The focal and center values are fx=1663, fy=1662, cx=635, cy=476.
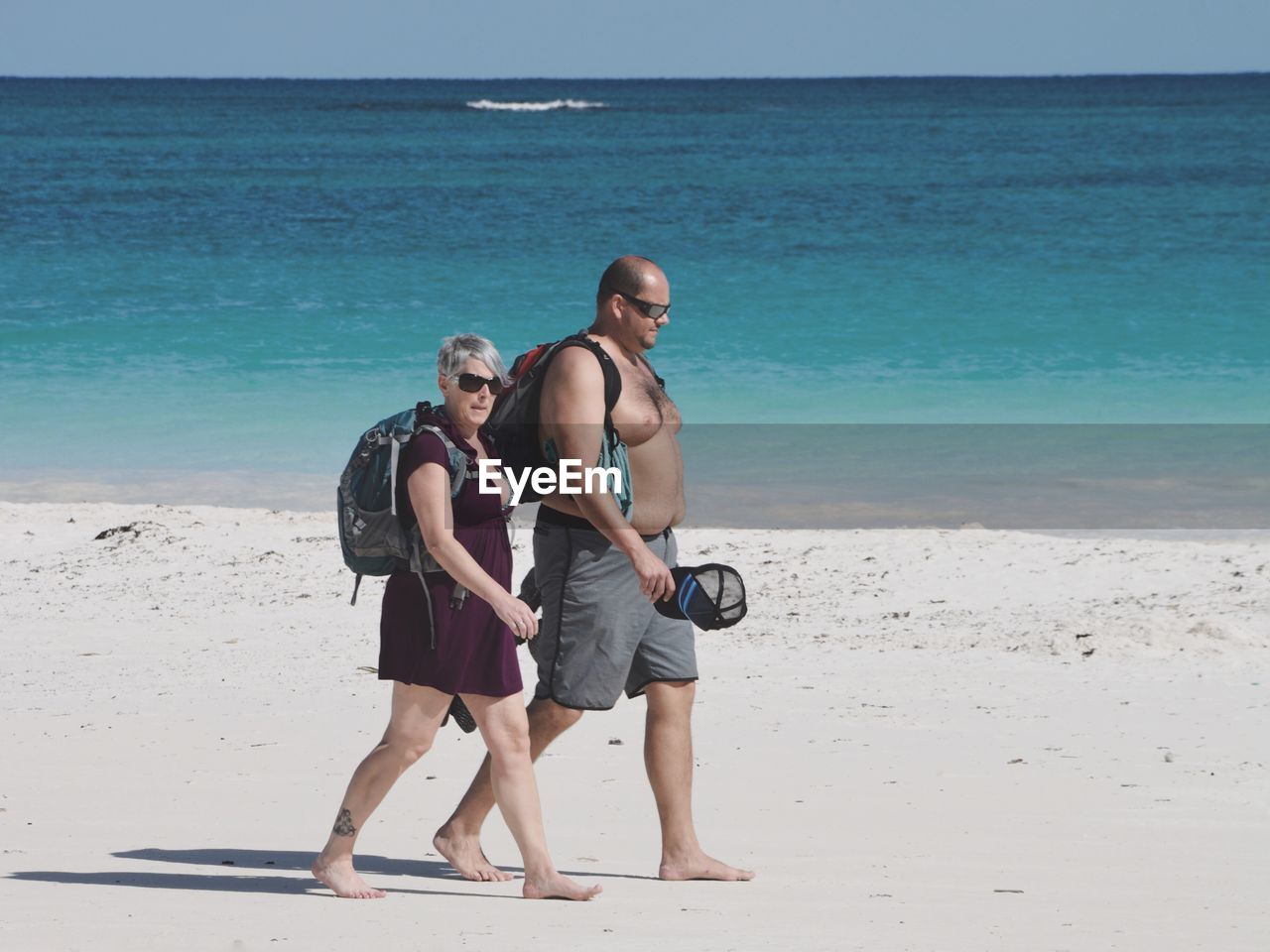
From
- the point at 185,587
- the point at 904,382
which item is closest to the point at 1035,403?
the point at 904,382

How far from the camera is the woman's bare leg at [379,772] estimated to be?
12.9 ft

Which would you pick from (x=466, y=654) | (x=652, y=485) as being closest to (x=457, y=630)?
(x=466, y=654)

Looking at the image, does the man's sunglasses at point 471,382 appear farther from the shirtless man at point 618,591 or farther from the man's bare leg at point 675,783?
the man's bare leg at point 675,783

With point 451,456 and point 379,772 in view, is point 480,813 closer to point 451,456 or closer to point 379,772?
point 379,772

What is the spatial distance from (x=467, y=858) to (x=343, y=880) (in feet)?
1.26

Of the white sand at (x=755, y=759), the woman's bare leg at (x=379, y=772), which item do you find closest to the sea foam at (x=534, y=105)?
the white sand at (x=755, y=759)

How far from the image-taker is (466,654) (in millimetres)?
3898

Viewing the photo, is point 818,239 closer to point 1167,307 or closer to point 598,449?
point 1167,307

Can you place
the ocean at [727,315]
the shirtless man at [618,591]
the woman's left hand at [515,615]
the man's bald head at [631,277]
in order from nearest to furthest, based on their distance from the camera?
the woman's left hand at [515,615] → the shirtless man at [618,591] → the man's bald head at [631,277] → the ocean at [727,315]

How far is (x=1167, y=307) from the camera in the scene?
76.4 feet

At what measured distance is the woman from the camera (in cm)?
389

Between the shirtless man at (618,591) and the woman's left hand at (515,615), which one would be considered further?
the shirtless man at (618,591)

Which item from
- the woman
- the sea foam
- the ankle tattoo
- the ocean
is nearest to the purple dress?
the woman

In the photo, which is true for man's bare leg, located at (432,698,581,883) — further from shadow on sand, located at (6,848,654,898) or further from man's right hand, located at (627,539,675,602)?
man's right hand, located at (627,539,675,602)
